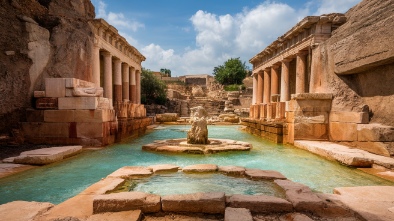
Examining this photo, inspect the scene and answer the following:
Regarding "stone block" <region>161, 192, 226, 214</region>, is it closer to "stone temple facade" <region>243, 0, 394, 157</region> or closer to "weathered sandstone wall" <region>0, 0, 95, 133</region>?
"stone temple facade" <region>243, 0, 394, 157</region>

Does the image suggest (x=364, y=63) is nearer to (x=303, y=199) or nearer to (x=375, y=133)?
(x=375, y=133)

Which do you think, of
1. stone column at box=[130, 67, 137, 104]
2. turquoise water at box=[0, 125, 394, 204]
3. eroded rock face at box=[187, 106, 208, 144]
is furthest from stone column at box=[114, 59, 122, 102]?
eroded rock face at box=[187, 106, 208, 144]

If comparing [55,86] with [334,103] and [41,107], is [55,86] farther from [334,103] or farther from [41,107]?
[334,103]

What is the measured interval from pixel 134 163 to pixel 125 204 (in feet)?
9.93

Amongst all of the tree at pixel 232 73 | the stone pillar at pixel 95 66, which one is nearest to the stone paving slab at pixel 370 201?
the stone pillar at pixel 95 66

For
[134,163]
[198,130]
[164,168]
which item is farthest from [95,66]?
[164,168]

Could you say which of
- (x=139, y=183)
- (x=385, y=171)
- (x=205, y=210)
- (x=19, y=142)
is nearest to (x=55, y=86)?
(x=19, y=142)

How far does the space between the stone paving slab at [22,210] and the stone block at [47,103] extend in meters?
5.41

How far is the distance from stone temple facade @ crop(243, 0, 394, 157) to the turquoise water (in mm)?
1327

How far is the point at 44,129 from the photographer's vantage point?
7.52 meters

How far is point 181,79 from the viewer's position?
173 ft

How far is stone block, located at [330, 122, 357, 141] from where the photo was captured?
22.6 feet

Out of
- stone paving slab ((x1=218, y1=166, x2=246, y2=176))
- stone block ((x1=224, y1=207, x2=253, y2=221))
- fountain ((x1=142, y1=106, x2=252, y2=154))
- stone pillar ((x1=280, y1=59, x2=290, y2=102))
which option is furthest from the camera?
stone pillar ((x1=280, y1=59, x2=290, y2=102))

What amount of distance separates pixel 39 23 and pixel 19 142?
4.75m
